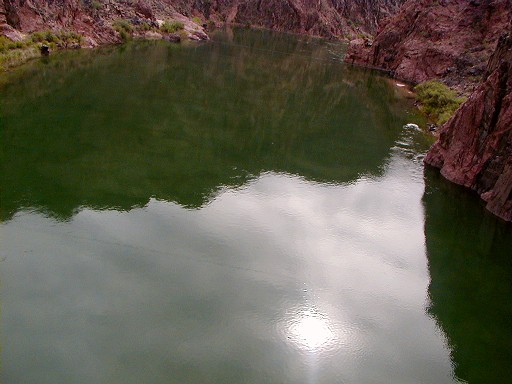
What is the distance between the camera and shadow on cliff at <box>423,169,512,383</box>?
14.7 m

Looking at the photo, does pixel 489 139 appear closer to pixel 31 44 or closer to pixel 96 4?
pixel 31 44

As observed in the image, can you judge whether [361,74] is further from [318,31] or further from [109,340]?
[318,31]

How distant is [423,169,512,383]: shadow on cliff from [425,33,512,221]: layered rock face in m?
0.76

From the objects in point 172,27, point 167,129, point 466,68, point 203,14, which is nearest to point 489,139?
point 167,129

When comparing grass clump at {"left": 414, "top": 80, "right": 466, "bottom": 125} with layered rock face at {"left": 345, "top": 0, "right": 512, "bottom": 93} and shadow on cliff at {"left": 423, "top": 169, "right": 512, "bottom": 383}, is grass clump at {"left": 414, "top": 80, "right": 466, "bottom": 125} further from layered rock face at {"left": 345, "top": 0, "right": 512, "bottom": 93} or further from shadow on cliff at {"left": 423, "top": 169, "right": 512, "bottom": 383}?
shadow on cliff at {"left": 423, "top": 169, "right": 512, "bottom": 383}

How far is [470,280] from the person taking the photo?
1886 centimetres

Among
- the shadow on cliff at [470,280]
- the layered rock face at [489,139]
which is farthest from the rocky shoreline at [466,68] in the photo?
the shadow on cliff at [470,280]

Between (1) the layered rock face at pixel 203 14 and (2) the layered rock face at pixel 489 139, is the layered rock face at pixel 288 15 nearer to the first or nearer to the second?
(1) the layered rock face at pixel 203 14

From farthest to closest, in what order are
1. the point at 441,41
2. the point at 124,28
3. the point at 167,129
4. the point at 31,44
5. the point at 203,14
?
the point at 203,14 < the point at 124,28 < the point at 441,41 < the point at 31,44 < the point at 167,129

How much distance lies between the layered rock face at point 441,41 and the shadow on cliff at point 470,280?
84.0ft

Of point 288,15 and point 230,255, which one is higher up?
point 230,255

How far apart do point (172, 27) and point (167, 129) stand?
5478 cm

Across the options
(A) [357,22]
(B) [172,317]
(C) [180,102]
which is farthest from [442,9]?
(A) [357,22]

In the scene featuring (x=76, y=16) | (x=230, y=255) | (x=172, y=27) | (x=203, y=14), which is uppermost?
(x=76, y=16)
